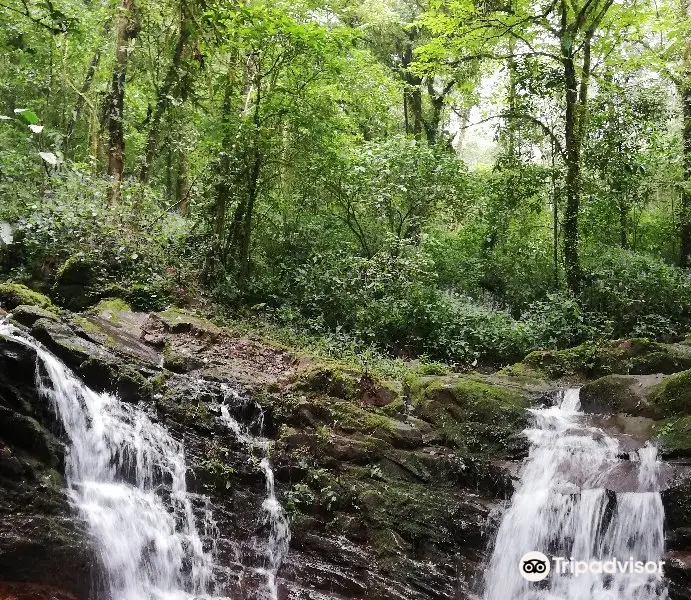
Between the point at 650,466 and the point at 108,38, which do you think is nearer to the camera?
the point at 650,466

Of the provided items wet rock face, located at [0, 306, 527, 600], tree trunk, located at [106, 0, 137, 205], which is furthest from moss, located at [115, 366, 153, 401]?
tree trunk, located at [106, 0, 137, 205]

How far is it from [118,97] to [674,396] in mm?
10454

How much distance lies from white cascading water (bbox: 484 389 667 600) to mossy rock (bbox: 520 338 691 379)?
222 centimetres

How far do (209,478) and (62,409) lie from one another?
173cm

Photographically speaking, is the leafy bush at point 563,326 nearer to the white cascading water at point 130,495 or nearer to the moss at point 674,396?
the moss at point 674,396

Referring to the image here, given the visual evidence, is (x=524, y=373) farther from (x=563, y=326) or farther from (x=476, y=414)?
(x=476, y=414)

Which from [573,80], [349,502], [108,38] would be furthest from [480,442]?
[108,38]

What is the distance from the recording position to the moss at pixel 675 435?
6.48 m

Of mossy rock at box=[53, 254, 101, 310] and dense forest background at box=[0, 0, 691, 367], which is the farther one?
dense forest background at box=[0, 0, 691, 367]

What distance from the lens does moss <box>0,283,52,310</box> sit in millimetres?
7462

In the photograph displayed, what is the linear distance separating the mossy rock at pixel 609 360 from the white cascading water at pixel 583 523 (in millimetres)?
2225

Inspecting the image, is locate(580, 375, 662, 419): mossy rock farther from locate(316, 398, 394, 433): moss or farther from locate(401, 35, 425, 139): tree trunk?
locate(401, 35, 425, 139): tree trunk

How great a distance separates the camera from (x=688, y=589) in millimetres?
5340

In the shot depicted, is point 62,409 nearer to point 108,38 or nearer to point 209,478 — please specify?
point 209,478
